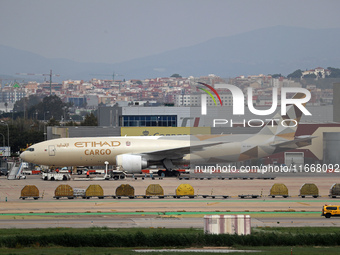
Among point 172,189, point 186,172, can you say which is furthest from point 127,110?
point 172,189

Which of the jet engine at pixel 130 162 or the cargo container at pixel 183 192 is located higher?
the jet engine at pixel 130 162

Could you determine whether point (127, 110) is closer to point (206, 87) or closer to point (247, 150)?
point (206, 87)

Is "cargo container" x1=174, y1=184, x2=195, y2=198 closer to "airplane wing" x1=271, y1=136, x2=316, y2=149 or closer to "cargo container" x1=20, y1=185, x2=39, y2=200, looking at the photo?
"cargo container" x1=20, y1=185, x2=39, y2=200

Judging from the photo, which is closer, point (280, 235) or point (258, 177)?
point (280, 235)

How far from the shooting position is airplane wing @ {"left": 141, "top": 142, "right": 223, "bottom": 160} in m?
75.8

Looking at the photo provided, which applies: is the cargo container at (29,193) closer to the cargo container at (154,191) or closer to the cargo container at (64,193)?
the cargo container at (64,193)

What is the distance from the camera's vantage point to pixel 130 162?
74.8 m

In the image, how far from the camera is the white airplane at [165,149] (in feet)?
249

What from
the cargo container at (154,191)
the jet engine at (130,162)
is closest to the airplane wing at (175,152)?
the jet engine at (130,162)

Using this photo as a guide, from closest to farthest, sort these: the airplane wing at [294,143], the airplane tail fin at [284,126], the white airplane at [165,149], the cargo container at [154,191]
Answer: the cargo container at [154,191] → the white airplane at [165,149] → the airplane wing at [294,143] → the airplane tail fin at [284,126]

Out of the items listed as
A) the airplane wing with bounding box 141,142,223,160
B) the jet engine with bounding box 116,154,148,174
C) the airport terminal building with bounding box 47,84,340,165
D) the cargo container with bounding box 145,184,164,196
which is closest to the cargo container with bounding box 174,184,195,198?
the cargo container with bounding box 145,184,164,196

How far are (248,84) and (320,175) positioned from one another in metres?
35.5

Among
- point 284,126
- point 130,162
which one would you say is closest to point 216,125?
point 284,126

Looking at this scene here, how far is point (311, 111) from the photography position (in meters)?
86.4
